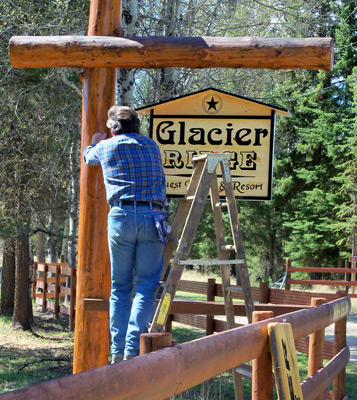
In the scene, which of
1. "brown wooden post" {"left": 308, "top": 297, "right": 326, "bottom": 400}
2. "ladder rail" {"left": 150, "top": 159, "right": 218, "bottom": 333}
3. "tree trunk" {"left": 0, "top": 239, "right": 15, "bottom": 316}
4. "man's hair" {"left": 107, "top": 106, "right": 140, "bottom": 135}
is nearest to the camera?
"ladder rail" {"left": 150, "top": 159, "right": 218, "bottom": 333}

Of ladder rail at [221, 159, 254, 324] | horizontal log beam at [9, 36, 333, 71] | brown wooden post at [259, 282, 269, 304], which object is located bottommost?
brown wooden post at [259, 282, 269, 304]

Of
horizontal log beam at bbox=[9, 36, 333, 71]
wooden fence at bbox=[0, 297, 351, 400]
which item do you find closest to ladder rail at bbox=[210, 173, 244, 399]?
horizontal log beam at bbox=[9, 36, 333, 71]

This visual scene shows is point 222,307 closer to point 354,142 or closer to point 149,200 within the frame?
point 149,200

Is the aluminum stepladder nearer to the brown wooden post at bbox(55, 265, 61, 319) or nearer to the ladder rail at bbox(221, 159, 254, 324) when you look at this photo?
the ladder rail at bbox(221, 159, 254, 324)

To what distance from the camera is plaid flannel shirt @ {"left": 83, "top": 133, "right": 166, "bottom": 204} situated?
13.9 feet

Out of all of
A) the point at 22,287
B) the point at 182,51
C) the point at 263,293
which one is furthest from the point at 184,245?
the point at 22,287

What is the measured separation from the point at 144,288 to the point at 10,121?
7.07 m

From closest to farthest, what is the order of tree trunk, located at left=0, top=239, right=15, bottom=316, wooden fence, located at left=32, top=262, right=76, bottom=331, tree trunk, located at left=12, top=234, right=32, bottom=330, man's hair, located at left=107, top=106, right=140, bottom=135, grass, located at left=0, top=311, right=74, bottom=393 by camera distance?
man's hair, located at left=107, top=106, right=140, bottom=135 < grass, located at left=0, top=311, right=74, bottom=393 < tree trunk, located at left=12, top=234, right=32, bottom=330 < wooden fence, located at left=32, top=262, right=76, bottom=331 < tree trunk, located at left=0, top=239, right=15, bottom=316

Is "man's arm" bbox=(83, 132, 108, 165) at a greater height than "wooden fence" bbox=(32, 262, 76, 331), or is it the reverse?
"man's arm" bbox=(83, 132, 108, 165)

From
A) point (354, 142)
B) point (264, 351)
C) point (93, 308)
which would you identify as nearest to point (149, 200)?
point (93, 308)

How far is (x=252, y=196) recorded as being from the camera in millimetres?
6008

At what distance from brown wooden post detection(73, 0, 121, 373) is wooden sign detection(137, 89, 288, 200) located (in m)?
1.06

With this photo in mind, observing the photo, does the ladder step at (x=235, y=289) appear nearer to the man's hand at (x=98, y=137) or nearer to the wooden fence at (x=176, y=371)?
the wooden fence at (x=176, y=371)

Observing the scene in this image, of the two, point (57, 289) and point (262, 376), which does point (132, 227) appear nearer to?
point (262, 376)
